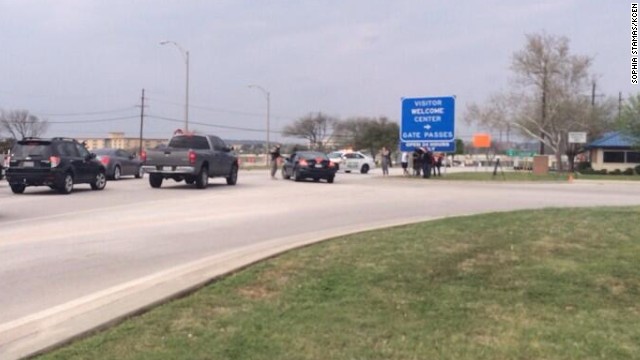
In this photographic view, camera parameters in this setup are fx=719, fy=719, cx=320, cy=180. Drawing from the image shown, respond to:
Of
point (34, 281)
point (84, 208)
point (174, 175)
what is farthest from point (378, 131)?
point (34, 281)

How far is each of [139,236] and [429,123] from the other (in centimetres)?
2583

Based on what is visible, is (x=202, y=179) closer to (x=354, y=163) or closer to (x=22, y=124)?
(x=354, y=163)

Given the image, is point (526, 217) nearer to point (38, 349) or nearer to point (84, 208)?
point (38, 349)

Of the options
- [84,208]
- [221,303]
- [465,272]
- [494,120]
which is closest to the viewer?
[221,303]

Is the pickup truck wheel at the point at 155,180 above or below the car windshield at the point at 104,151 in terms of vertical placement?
below

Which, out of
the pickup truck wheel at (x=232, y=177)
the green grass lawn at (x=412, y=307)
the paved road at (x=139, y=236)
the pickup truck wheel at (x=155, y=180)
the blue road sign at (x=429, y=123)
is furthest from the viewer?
the blue road sign at (x=429, y=123)

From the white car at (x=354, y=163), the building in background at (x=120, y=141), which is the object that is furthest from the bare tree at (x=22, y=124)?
the white car at (x=354, y=163)

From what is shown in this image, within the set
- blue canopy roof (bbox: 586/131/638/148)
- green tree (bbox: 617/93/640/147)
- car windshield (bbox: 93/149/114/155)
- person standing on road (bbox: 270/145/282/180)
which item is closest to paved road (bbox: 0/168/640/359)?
car windshield (bbox: 93/149/114/155)

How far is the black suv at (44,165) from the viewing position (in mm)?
20969

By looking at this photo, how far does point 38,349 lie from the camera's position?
5195 mm

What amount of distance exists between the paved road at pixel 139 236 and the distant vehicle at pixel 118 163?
6.59 metres

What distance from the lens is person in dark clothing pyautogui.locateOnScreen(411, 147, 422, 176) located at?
36.8 m

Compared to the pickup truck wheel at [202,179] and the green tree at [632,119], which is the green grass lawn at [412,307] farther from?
the green tree at [632,119]

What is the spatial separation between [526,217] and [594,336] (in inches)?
263
